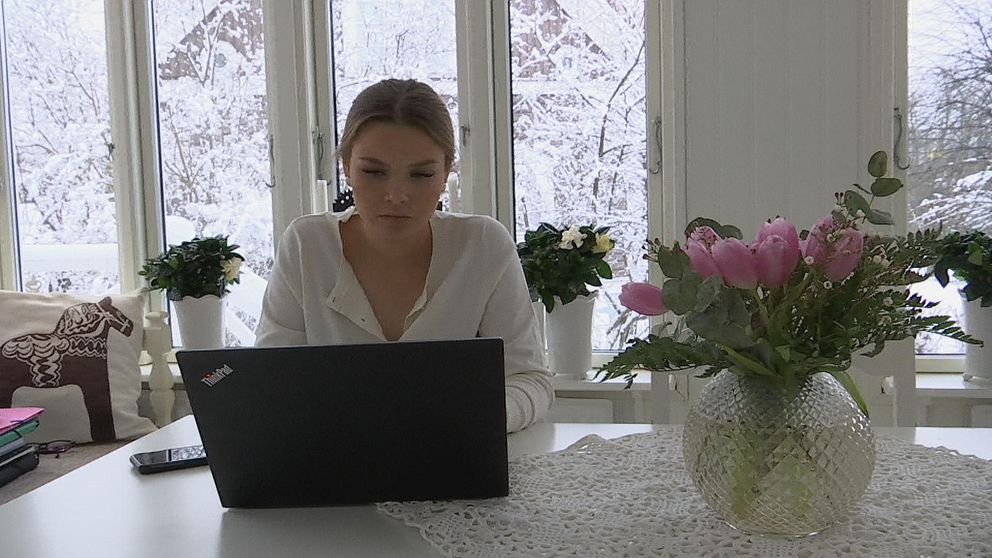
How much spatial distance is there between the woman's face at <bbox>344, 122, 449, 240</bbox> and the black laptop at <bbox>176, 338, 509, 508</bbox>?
609 millimetres

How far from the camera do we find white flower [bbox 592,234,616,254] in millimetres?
2490

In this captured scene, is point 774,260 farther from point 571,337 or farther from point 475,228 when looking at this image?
point 571,337

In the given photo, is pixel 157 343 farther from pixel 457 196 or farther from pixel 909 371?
pixel 909 371

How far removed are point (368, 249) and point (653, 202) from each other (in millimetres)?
1245

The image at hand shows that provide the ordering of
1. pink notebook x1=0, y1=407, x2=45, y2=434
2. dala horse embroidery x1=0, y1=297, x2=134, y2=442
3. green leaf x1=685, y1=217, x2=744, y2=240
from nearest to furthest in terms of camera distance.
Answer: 1. green leaf x1=685, y1=217, x2=744, y2=240
2. pink notebook x1=0, y1=407, x2=45, y2=434
3. dala horse embroidery x1=0, y1=297, x2=134, y2=442

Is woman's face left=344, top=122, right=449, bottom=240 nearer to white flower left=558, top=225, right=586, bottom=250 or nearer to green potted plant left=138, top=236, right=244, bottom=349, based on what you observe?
white flower left=558, top=225, right=586, bottom=250

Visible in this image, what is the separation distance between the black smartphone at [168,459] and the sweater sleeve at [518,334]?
47cm

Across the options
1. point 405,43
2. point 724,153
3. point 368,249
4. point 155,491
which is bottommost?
point 155,491

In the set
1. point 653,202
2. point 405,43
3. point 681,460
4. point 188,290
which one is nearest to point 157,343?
point 188,290

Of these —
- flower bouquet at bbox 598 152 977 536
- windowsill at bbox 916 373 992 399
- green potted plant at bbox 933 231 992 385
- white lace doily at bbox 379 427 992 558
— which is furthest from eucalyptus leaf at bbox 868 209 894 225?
windowsill at bbox 916 373 992 399

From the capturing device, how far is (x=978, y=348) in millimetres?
2402

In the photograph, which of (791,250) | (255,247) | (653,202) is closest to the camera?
(791,250)

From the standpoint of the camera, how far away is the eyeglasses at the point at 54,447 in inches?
96.8

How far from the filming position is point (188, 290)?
2789mm
